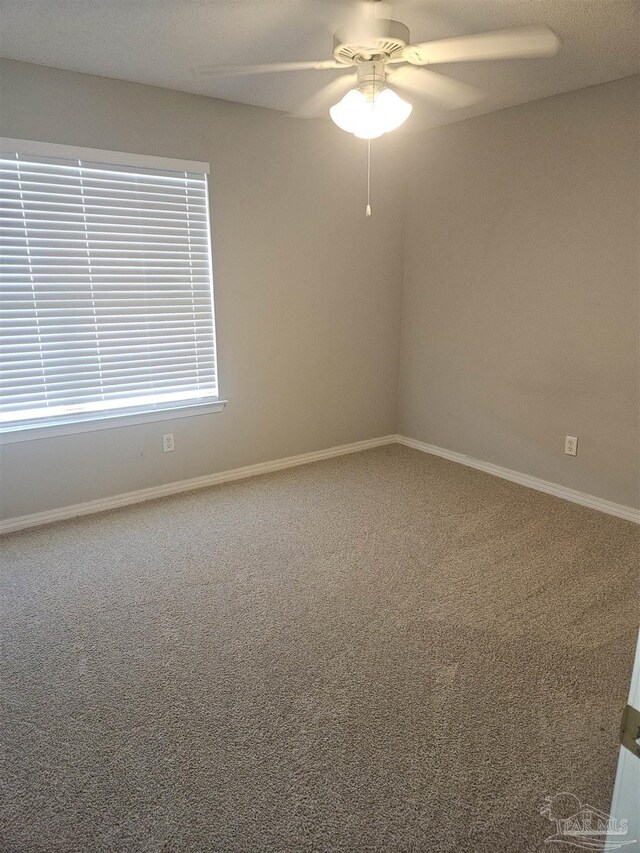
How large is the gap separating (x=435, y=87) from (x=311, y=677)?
2.92 m

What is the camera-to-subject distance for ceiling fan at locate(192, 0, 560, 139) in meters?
1.96

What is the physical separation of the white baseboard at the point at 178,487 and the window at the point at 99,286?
0.50 meters

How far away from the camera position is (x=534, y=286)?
3303 mm

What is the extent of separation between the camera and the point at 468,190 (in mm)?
3582

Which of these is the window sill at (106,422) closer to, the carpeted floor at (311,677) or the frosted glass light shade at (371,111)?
the carpeted floor at (311,677)

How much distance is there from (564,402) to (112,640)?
9.15 ft

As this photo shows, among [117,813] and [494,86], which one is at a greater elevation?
[494,86]

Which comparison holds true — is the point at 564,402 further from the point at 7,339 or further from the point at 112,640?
the point at 7,339

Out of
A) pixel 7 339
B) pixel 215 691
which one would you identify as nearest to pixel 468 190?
pixel 7 339

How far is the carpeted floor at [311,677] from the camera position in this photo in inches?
55.5

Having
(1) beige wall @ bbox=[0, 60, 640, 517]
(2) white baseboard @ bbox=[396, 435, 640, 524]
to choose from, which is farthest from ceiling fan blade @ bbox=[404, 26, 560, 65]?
(2) white baseboard @ bbox=[396, 435, 640, 524]

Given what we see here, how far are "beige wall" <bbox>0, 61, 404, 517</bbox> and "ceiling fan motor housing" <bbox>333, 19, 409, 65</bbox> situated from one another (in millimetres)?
1321

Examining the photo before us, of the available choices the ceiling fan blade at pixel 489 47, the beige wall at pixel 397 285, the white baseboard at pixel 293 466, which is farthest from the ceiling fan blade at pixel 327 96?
the white baseboard at pixel 293 466

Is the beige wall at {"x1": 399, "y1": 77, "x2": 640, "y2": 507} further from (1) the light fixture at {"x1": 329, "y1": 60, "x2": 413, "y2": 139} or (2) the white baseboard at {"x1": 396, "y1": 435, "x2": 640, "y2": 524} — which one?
(1) the light fixture at {"x1": 329, "y1": 60, "x2": 413, "y2": 139}
